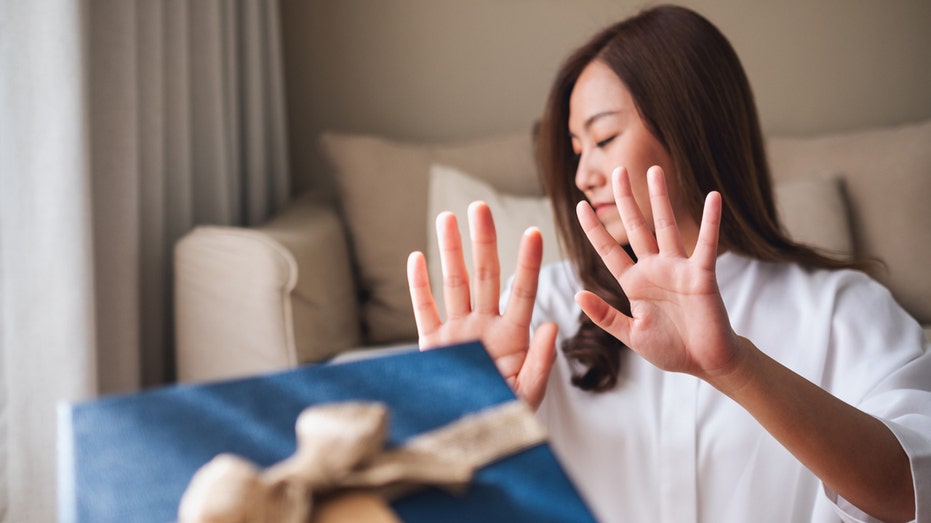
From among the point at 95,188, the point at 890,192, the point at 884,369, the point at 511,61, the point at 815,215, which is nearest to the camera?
the point at 884,369

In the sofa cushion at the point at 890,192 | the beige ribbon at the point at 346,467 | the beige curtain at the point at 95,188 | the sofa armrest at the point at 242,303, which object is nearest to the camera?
the beige ribbon at the point at 346,467

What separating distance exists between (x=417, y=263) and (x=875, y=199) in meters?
1.55

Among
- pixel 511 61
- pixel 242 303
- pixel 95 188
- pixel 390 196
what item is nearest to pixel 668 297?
pixel 242 303

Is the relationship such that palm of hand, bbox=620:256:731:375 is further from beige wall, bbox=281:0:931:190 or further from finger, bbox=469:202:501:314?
beige wall, bbox=281:0:931:190

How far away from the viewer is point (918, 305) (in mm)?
1695

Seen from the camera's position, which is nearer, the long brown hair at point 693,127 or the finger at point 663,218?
the finger at point 663,218

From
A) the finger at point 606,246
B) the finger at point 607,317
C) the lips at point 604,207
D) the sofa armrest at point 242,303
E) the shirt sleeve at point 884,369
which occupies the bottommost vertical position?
the sofa armrest at point 242,303

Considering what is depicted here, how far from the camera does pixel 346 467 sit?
288 millimetres

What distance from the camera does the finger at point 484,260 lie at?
0.65 metres

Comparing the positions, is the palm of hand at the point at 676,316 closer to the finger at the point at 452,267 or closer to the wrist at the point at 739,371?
the wrist at the point at 739,371

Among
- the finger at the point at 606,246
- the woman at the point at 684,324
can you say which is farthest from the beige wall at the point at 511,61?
the finger at the point at 606,246

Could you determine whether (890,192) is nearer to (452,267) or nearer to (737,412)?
(737,412)

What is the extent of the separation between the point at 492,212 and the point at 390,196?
306mm

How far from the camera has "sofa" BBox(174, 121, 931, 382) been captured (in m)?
1.37
